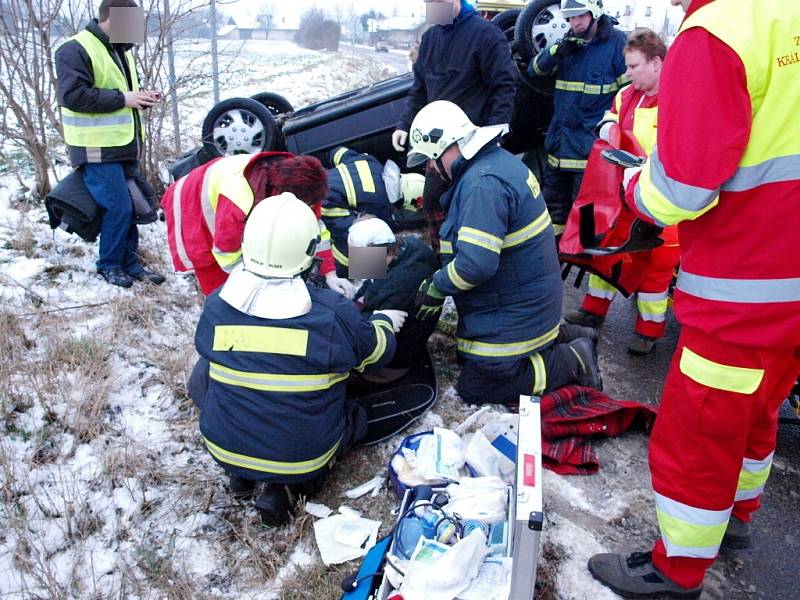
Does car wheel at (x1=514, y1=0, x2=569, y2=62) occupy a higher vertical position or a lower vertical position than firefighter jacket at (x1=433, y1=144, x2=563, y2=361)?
higher

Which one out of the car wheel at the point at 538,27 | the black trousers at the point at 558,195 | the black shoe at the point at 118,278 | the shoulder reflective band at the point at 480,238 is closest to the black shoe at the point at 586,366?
the shoulder reflective band at the point at 480,238

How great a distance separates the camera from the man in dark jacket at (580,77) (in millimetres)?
4125

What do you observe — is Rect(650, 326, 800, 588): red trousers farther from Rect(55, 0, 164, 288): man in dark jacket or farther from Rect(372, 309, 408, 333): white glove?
Rect(55, 0, 164, 288): man in dark jacket

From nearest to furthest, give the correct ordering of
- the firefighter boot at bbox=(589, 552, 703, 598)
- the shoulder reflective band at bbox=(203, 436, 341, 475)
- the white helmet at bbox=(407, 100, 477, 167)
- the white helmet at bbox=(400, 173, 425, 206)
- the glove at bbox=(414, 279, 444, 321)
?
the firefighter boot at bbox=(589, 552, 703, 598), the shoulder reflective band at bbox=(203, 436, 341, 475), the white helmet at bbox=(407, 100, 477, 167), the glove at bbox=(414, 279, 444, 321), the white helmet at bbox=(400, 173, 425, 206)

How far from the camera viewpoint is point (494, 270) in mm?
2930

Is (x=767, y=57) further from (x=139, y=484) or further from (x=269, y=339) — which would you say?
(x=139, y=484)

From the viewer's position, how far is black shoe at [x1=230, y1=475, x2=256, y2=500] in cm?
267

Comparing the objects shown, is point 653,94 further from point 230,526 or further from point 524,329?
point 230,526

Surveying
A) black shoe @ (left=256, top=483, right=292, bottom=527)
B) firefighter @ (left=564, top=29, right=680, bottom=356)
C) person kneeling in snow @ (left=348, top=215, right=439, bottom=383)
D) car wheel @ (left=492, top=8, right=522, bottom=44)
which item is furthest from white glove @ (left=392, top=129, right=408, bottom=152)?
black shoe @ (left=256, top=483, right=292, bottom=527)

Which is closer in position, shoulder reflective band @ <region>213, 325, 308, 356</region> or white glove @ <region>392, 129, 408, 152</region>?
shoulder reflective band @ <region>213, 325, 308, 356</region>

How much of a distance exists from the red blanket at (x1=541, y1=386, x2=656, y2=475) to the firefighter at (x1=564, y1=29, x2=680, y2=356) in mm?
794

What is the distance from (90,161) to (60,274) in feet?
2.57

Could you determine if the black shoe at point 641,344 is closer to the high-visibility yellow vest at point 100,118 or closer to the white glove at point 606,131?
the white glove at point 606,131

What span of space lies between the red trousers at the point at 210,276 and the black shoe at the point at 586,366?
1943 millimetres
